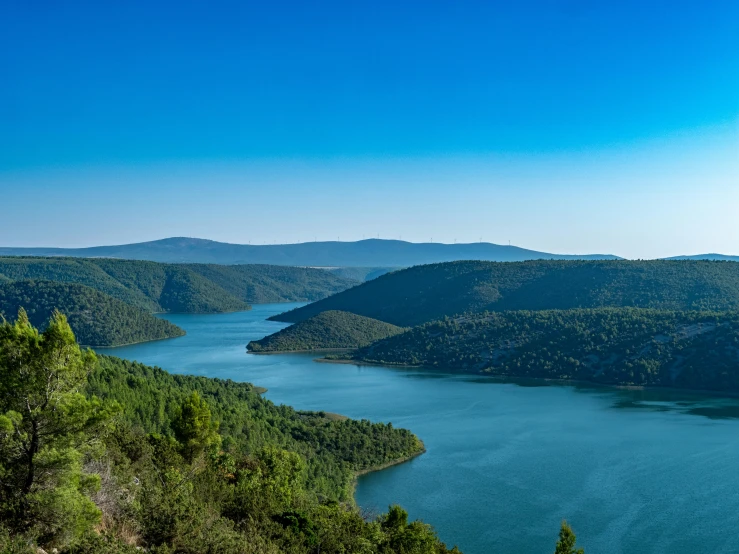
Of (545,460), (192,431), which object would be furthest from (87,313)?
(192,431)

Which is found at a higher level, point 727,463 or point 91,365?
point 91,365

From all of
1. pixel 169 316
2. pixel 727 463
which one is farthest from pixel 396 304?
pixel 727 463

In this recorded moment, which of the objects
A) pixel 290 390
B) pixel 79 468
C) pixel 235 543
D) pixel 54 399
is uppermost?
pixel 54 399

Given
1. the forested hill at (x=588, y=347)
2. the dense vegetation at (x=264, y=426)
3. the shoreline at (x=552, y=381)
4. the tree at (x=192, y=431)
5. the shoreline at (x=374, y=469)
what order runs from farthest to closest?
the forested hill at (x=588, y=347) → the shoreline at (x=552, y=381) → the shoreline at (x=374, y=469) → the dense vegetation at (x=264, y=426) → the tree at (x=192, y=431)

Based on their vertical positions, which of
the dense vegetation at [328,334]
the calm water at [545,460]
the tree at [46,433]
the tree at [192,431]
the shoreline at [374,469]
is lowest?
the shoreline at [374,469]

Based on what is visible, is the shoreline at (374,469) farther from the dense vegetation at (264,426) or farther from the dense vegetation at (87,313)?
the dense vegetation at (87,313)

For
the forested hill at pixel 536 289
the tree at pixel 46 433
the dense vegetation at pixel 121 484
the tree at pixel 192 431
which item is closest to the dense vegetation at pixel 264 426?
the dense vegetation at pixel 121 484

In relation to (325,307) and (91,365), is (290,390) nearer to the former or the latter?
(91,365)

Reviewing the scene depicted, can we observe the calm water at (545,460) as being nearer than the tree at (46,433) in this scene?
No
